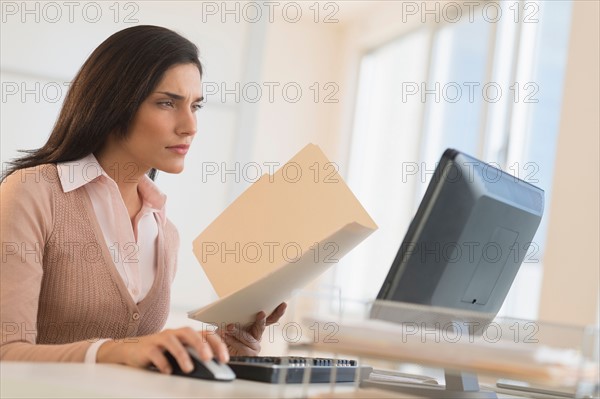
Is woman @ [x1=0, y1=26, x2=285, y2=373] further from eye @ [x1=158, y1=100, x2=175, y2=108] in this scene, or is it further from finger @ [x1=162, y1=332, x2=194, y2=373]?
finger @ [x1=162, y1=332, x2=194, y2=373]

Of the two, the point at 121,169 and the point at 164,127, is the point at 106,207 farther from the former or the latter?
the point at 164,127

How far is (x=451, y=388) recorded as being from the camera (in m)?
1.42

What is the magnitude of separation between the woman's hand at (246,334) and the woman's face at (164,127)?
0.45 metres

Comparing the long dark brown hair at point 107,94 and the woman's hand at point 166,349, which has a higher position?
the long dark brown hair at point 107,94

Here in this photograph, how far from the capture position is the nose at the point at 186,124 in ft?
6.70

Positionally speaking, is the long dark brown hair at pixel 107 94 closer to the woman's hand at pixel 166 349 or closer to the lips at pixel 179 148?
the lips at pixel 179 148

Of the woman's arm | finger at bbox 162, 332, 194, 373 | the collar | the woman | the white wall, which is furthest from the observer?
the white wall

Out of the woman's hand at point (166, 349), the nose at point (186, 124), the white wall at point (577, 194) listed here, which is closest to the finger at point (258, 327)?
the woman's hand at point (166, 349)

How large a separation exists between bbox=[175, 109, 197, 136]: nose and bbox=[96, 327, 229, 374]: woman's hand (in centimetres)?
76

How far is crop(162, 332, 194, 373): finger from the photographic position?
1281 millimetres

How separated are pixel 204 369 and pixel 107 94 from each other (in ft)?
3.06

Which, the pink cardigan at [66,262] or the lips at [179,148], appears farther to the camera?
the lips at [179,148]

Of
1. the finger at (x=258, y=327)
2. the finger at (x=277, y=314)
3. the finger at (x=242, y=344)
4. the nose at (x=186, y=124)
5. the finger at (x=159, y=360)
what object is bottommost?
the finger at (x=242, y=344)

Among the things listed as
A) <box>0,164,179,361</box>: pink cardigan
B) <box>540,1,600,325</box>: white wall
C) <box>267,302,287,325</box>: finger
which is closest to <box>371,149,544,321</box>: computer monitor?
<box>267,302,287,325</box>: finger
